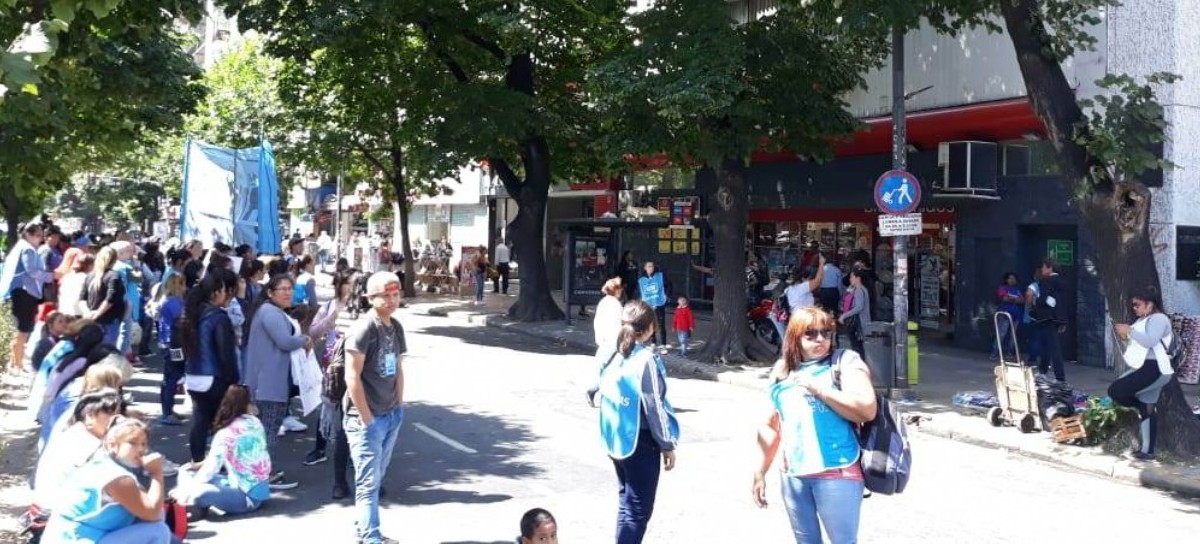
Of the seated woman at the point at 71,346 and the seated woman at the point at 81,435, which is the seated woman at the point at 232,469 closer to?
the seated woman at the point at 71,346

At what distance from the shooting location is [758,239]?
2445cm

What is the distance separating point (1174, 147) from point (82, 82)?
14488 millimetres

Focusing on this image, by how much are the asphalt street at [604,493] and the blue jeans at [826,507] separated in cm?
195

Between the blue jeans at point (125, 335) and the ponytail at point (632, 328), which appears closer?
the ponytail at point (632, 328)

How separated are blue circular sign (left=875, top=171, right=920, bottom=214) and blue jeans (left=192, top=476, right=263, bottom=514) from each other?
29.6ft

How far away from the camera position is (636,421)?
5598 mm

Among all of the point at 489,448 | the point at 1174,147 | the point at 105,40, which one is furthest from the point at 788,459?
the point at 1174,147

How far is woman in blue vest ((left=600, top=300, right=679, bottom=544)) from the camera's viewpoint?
18.4 ft

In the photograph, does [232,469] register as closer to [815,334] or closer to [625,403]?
[625,403]

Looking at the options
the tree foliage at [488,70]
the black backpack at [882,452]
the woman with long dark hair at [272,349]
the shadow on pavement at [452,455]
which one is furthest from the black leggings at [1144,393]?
the tree foliage at [488,70]

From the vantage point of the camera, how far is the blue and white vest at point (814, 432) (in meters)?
4.74

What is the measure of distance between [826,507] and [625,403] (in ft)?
4.25

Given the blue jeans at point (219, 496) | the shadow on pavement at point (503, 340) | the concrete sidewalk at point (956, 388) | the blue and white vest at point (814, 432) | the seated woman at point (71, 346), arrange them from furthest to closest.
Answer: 1. the shadow on pavement at point (503, 340)
2. the concrete sidewalk at point (956, 388)
3. the blue jeans at point (219, 496)
4. the seated woman at point (71, 346)
5. the blue and white vest at point (814, 432)

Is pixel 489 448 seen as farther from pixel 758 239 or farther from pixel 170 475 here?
pixel 758 239
